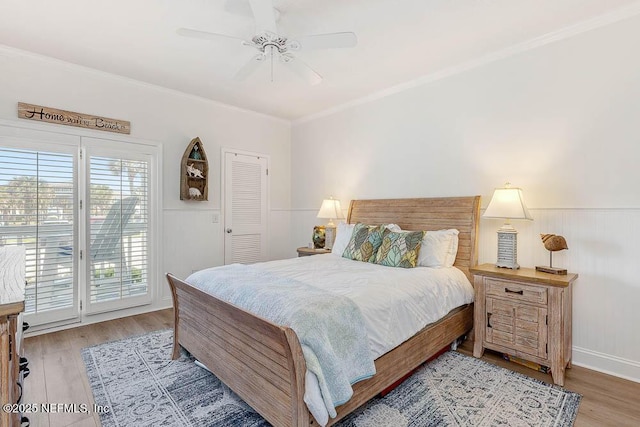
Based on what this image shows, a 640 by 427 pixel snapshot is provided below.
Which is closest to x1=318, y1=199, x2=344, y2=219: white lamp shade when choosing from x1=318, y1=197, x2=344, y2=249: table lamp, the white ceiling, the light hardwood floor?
x1=318, y1=197, x2=344, y2=249: table lamp

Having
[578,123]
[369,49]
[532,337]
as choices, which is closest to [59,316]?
[369,49]

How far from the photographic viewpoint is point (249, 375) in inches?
72.4

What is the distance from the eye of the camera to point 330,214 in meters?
4.22

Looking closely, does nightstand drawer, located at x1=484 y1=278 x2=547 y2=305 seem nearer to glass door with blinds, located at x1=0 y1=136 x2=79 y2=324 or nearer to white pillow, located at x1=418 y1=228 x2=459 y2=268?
white pillow, located at x1=418 y1=228 x2=459 y2=268

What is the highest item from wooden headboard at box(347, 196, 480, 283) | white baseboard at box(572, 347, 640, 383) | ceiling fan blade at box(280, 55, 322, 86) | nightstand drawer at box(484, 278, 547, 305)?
ceiling fan blade at box(280, 55, 322, 86)

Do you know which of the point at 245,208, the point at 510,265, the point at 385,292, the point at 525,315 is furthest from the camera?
the point at 245,208

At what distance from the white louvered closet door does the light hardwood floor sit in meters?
1.73

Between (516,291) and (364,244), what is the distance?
1349 millimetres

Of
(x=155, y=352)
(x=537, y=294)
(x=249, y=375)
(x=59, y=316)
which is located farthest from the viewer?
(x=59, y=316)

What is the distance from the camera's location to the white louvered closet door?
15.0 ft

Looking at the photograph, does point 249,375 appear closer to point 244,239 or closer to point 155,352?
point 155,352

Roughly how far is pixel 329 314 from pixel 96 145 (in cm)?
332

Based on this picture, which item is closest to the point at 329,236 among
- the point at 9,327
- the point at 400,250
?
the point at 400,250

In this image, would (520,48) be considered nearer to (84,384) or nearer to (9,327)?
(9,327)
